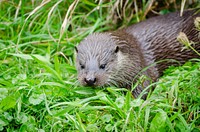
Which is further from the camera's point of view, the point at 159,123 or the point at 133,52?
the point at 133,52

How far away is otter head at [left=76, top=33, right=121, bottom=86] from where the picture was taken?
339cm

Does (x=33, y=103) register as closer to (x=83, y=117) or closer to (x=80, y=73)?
(x=83, y=117)

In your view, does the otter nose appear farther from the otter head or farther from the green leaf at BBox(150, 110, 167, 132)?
the green leaf at BBox(150, 110, 167, 132)

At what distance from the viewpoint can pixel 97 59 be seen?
3.51 m

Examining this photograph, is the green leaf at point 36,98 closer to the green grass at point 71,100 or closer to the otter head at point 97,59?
the green grass at point 71,100

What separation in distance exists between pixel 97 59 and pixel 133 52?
0.35 meters

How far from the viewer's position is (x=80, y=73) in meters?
3.50

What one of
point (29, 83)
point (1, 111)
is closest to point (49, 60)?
point (29, 83)

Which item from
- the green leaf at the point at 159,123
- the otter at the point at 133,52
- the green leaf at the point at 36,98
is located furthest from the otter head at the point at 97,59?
the green leaf at the point at 159,123

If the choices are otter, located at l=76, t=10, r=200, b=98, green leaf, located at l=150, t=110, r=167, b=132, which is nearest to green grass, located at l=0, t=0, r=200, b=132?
green leaf, located at l=150, t=110, r=167, b=132

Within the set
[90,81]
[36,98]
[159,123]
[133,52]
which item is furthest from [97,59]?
[159,123]

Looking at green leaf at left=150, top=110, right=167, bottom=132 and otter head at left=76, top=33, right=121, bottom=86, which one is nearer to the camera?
green leaf at left=150, top=110, right=167, bottom=132

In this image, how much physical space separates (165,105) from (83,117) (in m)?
0.44

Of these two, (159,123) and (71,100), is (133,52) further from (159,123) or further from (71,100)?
(159,123)
